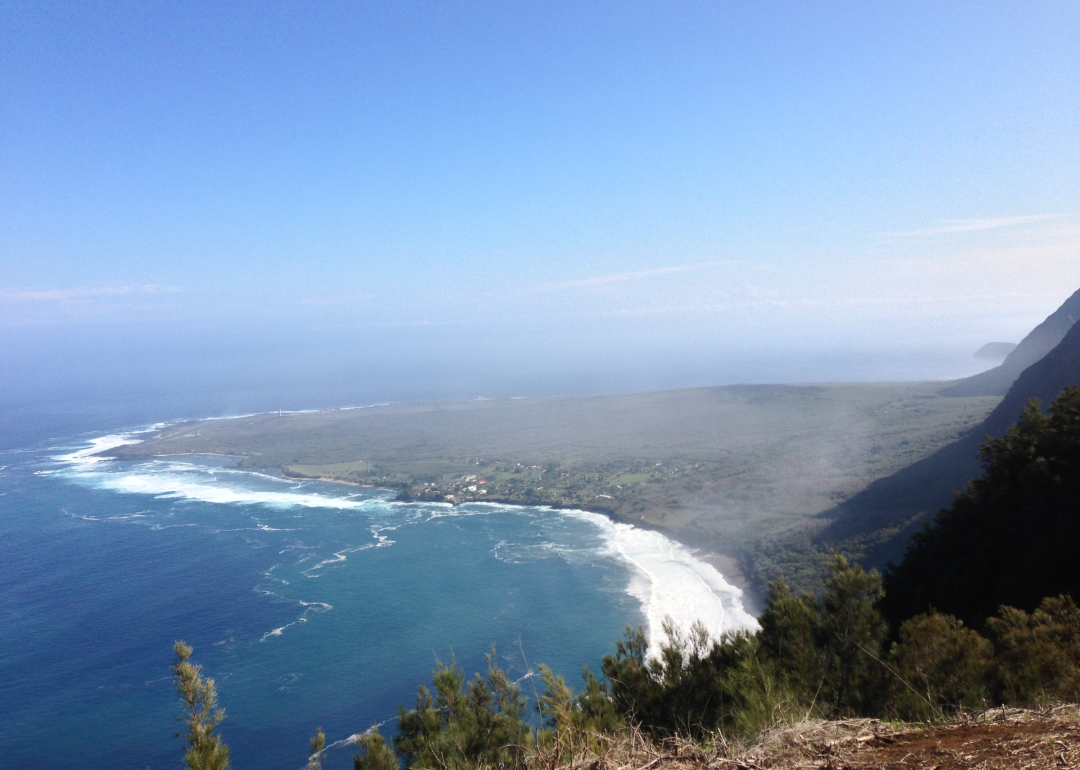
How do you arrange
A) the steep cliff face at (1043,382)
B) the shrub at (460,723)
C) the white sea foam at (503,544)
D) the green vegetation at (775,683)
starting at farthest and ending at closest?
1. the steep cliff face at (1043,382)
2. the white sea foam at (503,544)
3. the shrub at (460,723)
4. the green vegetation at (775,683)

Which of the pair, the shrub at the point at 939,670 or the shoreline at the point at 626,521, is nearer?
the shrub at the point at 939,670

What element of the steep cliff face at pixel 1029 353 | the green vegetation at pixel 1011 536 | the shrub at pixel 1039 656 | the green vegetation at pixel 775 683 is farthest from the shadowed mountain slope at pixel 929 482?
the steep cliff face at pixel 1029 353

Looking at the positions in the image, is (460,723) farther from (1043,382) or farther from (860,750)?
(1043,382)

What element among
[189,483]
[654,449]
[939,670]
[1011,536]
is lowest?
[654,449]

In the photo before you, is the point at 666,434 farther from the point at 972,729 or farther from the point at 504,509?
the point at 972,729

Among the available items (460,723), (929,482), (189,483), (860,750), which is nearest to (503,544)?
(929,482)

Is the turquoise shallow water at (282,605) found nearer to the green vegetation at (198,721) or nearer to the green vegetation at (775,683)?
the green vegetation at (775,683)

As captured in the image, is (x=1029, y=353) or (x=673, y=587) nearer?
(x=673, y=587)
